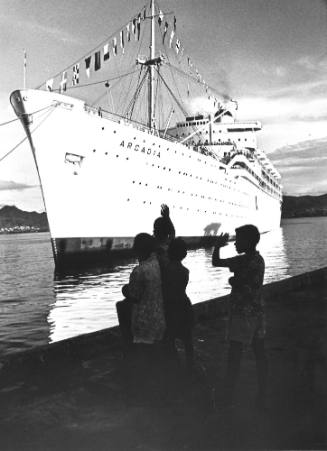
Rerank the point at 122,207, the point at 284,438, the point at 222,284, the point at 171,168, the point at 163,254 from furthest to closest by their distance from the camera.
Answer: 1. the point at 171,168
2. the point at 122,207
3. the point at 222,284
4. the point at 163,254
5. the point at 284,438

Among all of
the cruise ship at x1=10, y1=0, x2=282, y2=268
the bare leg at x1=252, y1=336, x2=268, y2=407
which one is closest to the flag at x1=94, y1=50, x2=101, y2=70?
the cruise ship at x1=10, y1=0, x2=282, y2=268

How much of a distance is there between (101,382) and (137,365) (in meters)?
0.65

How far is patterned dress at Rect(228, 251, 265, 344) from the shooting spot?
366 cm

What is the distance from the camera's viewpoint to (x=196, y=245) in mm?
33188

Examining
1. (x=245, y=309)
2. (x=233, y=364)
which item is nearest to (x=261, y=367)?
(x=233, y=364)

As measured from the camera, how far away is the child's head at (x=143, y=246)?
3738mm

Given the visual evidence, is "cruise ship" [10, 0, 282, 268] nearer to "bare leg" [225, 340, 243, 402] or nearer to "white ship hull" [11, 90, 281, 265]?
"white ship hull" [11, 90, 281, 265]

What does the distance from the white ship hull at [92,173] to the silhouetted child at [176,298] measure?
19.7 metres

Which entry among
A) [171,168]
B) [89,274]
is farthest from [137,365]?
[171,168]

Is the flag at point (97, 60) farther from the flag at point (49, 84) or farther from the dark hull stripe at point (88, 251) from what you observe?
the dark hull stripe at point (88, 251)

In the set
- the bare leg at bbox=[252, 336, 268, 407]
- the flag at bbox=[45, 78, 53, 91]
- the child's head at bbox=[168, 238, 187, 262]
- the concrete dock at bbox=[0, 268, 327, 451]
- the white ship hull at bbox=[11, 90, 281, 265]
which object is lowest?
the concrete dock at bbox=[0, 268, 327, 451]

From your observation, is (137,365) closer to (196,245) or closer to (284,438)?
(284,438)

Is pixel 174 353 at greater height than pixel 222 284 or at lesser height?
greater

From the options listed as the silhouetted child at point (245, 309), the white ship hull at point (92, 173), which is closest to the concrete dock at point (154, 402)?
the silhouetted child at point (245, 309)
